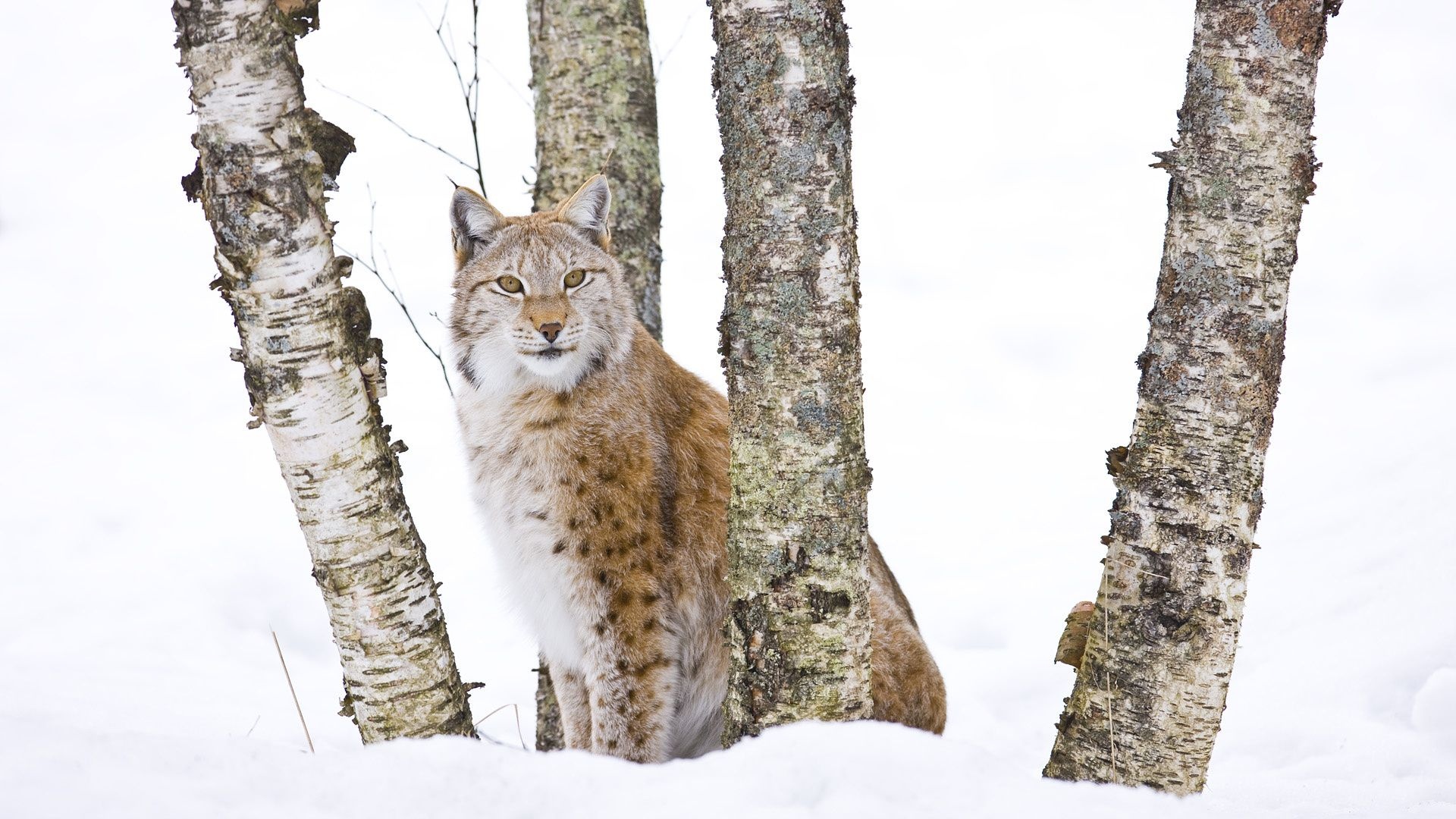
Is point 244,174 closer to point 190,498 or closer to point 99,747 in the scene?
point 99,747

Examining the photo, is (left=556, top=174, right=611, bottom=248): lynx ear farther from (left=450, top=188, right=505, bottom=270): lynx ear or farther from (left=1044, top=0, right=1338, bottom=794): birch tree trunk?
(left=1044, top=0, right=1338, bottom=794): birch tree trunk

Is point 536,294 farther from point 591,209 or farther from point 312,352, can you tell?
point 312,352

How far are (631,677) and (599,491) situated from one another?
0.66 meters

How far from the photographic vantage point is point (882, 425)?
344 inches

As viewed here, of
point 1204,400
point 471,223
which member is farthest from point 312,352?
point 1204,400

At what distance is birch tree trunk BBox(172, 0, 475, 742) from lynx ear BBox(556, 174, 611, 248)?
1.26 m

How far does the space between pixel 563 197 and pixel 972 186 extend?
679 centimetres

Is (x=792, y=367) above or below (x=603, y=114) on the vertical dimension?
below

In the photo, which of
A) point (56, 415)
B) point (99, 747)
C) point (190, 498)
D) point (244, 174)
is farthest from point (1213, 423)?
point (56, 415)

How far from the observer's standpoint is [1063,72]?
11.4 m

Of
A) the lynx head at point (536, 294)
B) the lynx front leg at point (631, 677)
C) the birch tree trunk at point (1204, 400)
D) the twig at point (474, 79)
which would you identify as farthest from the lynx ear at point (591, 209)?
the birch tree trunk at point (1204, 400)

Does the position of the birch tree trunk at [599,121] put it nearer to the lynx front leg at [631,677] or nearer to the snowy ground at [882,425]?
the lynx front leg at [631,677]

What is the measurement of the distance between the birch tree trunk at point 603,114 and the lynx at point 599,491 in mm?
560

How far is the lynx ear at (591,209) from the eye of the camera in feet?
14.0
